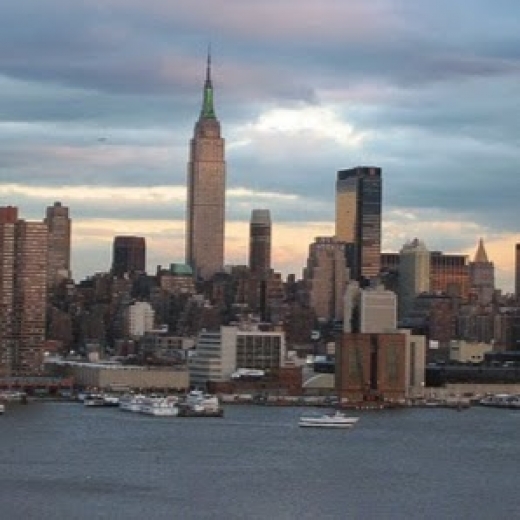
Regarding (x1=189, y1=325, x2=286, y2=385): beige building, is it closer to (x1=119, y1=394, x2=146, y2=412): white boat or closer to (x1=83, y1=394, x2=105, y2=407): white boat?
(x1=83, y1=394, x2=105, y2=407): white boat

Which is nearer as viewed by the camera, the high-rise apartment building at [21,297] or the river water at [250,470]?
the river water at [250,470]

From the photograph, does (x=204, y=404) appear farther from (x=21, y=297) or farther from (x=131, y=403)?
(x=21, y=297)

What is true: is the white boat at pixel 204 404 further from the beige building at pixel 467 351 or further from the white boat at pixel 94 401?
the beige building at pixel 467 351

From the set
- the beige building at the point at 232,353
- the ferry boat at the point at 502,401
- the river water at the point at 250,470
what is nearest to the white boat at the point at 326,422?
the river water at the point at 250,470

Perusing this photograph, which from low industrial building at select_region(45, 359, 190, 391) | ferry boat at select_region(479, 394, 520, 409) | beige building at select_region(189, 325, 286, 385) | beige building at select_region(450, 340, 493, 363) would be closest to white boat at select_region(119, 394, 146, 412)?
low industrial building at select_region(45, 359, 190, 391)

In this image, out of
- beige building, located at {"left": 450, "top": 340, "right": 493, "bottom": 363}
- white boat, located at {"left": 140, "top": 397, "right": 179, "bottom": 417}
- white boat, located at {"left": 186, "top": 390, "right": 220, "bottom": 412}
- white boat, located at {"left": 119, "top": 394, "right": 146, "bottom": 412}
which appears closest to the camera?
white boat, located at {"left": 140, "top": 397, "right": 179, "bottom": 417}

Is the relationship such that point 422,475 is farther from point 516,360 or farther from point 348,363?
point 516,360
